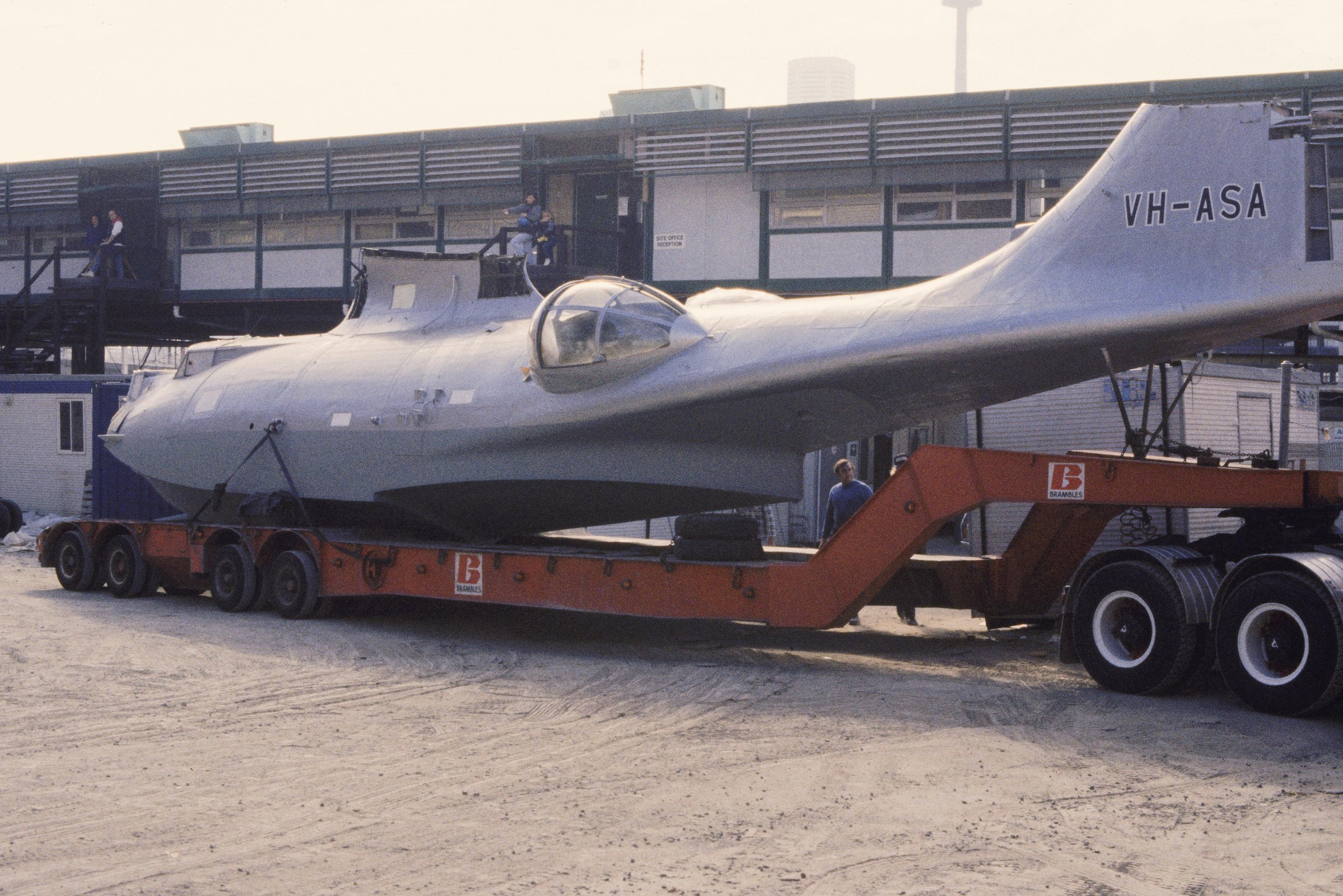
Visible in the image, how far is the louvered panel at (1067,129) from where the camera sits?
24938 millimetres

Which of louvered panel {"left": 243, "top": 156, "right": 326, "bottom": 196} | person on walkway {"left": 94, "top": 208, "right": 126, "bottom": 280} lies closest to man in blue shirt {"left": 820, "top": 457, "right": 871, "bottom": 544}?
louvered panel {"left": 243, "top": 156, "right": 326, "bottom": 196}

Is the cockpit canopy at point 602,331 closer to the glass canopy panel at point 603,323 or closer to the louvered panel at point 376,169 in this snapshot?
the glass canopy panel at point 603,323

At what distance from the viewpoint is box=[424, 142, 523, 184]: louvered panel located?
29.2m

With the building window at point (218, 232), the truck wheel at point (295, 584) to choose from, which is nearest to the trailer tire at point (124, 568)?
the truck wheel at point (295, 584)

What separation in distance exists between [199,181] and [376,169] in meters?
4.61

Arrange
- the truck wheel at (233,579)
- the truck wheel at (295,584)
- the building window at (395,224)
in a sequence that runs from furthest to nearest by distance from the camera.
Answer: the building window at (395,224) → the truck wheel at (233,579) → the truck wheel at (295,584)

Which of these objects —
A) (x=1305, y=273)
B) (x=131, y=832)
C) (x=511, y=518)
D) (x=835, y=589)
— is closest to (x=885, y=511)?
(x=835, y=589)

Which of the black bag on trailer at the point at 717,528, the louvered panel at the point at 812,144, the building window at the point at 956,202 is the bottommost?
the black bag on trailer at the point at 717,528

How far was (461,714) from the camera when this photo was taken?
10305 mm

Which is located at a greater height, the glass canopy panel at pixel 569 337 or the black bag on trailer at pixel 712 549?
the glass canopy panel at pixel 569 337

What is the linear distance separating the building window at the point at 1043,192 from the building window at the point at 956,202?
0.27m

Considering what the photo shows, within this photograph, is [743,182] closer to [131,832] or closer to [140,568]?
[140,568]

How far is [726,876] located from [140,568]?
43.6 ft

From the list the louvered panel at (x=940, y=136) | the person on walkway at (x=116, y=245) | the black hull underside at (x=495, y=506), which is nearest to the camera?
the black hull underside at (x=495, y=506)
